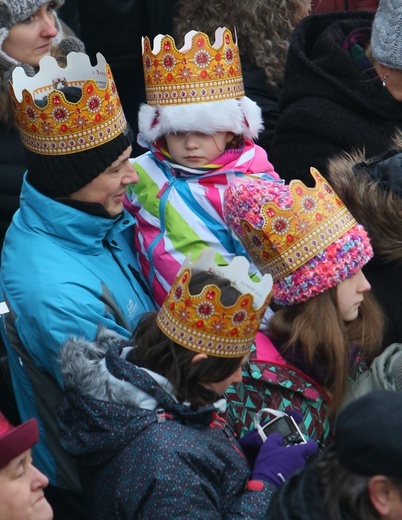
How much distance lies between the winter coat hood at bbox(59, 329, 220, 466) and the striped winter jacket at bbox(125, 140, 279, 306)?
2.41ft

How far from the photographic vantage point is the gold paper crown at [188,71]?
3.73 metres

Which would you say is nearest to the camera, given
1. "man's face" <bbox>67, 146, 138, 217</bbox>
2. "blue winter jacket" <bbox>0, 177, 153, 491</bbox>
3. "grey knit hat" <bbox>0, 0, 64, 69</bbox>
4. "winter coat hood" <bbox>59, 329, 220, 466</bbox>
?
"winter coat hood" <bbox>59, 329, 220, 466</bbox>

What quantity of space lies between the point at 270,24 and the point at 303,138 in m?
0.76

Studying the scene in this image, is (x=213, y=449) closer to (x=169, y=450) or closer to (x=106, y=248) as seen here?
(x=169, y=450)

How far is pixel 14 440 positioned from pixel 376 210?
1488mm

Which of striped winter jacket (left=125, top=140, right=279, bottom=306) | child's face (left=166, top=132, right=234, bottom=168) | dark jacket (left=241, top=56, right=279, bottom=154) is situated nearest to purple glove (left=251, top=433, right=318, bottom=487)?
striped winter jacket (left=125, top=140, right=279, bottom=306)

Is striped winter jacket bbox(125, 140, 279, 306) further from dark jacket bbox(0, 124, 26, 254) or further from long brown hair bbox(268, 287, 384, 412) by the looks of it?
dark jacket bbox(0, 124, 26, 254)

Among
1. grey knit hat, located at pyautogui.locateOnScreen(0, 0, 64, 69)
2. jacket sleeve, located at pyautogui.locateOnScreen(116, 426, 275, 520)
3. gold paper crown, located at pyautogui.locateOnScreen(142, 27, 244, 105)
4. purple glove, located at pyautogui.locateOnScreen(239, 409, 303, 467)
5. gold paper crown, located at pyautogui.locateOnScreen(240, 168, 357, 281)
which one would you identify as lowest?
purple glove, located at pyautogui.locateOnScreen(239, 409, 303, 467)

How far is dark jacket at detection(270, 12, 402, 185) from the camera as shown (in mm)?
4074

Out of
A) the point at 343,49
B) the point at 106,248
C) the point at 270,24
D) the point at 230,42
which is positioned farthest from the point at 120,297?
the point at 270,24

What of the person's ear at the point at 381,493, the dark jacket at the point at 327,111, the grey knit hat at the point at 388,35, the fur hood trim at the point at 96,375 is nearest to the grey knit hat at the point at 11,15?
the dark jacket at the point at 327,111

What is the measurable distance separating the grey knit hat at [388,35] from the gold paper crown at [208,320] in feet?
4.34

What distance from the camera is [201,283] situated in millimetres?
2957

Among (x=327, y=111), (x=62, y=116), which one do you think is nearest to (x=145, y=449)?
(x=62, y=116)
